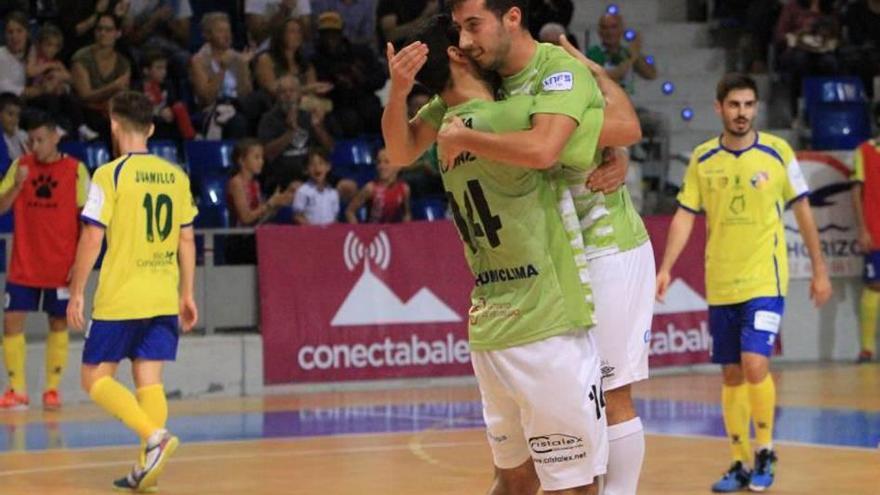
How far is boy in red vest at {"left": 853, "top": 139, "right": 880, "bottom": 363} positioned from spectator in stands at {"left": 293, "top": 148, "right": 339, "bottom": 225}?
517 cm

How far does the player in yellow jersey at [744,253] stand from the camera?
896 centimetres

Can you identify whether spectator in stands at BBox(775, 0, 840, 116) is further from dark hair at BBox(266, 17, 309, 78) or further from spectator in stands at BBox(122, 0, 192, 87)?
spectator in stands at BBox(122, 0, 192, 87)

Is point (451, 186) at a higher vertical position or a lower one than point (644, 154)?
lower

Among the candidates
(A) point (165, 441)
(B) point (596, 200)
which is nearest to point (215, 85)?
(A) point (165, 441)

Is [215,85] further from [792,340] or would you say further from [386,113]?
[386,113]

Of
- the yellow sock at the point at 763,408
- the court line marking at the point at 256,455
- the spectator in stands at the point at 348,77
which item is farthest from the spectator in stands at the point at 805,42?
the yellow sock at the point at 763,408

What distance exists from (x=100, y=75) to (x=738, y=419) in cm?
809

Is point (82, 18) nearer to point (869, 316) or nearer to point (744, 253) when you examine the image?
point (869, 316)

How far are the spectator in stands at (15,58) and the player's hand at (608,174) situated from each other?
9802mm

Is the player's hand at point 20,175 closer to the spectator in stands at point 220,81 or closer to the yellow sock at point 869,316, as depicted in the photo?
the spectator in stands at point 220,81

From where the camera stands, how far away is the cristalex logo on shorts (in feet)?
17.8

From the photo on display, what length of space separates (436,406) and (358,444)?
2275 mm

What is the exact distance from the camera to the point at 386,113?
216 inches

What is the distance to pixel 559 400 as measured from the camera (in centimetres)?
540
